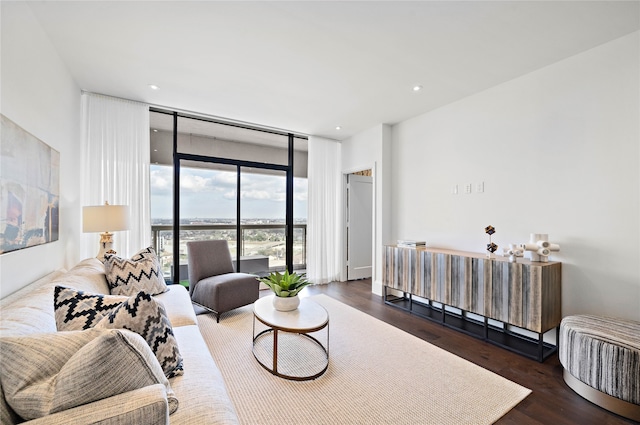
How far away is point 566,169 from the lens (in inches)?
100

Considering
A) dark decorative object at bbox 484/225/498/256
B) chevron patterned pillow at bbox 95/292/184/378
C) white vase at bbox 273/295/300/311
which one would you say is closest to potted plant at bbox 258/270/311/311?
white vase at bbox 273/295/300/311

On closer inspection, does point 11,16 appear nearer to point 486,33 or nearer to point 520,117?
point 486,33

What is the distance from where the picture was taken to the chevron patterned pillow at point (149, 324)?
117 centimetres

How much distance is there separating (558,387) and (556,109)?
2.37 m

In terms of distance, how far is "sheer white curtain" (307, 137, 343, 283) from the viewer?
16.3ft

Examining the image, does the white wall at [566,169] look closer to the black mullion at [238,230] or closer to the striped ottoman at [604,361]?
the striped ottoman at [604,361]

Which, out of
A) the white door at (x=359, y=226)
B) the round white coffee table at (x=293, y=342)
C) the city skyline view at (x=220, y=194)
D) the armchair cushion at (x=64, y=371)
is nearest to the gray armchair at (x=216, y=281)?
the round white coffee table at (x=293, y=342)

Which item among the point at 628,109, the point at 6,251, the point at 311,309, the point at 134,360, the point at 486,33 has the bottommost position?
the point at 311,309

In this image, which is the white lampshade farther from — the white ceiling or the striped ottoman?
the striped ottoman

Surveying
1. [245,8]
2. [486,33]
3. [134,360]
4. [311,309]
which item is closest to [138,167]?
[245,8]

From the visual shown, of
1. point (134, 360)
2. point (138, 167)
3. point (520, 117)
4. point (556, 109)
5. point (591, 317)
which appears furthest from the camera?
point (138, 167)

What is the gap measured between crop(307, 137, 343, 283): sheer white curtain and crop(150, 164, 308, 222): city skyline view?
25cm

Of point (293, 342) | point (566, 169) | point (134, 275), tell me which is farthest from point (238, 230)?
point (566, 169)

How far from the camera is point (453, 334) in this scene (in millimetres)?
2916
